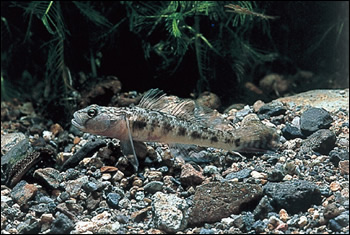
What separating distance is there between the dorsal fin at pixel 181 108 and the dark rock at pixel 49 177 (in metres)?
1.08

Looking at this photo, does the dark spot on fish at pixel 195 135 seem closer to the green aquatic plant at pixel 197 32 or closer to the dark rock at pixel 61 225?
the dark rock at pixel 61 225

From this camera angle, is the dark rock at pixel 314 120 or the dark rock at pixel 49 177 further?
the dark rock at pixel 314 120

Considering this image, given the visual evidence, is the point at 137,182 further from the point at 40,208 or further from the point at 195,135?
the point at 40,208

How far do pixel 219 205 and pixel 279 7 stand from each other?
5484 mm

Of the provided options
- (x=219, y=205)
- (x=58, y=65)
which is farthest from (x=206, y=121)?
(x=58, y=65)

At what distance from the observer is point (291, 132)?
4.07m

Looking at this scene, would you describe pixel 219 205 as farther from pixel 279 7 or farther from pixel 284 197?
pixel 279 7

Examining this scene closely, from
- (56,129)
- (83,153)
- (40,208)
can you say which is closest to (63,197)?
(40,208)

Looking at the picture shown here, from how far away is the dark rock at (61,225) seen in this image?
10.5 ft

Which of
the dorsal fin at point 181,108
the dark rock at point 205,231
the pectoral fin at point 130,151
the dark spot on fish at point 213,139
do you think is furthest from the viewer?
the dorsal fin at point 181,108

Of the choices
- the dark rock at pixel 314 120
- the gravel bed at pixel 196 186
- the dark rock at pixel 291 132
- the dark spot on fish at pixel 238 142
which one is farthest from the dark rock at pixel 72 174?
the dark rock at pixel 314 120

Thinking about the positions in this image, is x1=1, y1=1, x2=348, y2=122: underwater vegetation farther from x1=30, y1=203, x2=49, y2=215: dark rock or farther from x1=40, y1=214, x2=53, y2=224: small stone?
x1=40, y1=214, x2=53, y2=224: small stone

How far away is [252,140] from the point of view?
3809 mm

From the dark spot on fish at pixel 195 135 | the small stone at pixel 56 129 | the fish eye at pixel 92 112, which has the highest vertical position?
the fish eye at pixel 92 112
